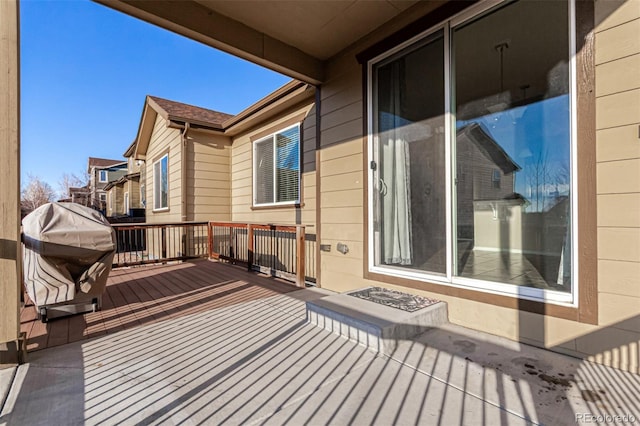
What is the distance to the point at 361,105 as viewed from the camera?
11.1ft

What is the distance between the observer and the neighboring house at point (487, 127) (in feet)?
6.08

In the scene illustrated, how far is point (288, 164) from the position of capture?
5.37 meters

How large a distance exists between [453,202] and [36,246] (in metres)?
3.69

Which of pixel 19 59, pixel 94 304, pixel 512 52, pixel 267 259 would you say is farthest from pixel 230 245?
pixel 512 52

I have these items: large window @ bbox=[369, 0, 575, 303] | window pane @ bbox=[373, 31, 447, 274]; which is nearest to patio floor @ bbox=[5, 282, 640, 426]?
large window @ bbox=[369, 0, 575, 303]

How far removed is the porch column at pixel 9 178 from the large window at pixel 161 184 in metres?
5.55

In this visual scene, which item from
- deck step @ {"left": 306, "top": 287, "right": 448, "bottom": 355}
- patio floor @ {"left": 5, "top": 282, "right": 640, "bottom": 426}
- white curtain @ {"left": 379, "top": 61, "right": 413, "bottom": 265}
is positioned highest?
white curtain @ {"left": 379, "top": 61, "right": 413, "bottom": 265}

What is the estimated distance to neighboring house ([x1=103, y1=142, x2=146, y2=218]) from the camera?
11547 mm

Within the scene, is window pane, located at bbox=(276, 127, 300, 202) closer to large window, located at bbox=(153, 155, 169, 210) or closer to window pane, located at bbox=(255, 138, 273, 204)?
window pane, located at bbox=(255, 138, 273, 204)

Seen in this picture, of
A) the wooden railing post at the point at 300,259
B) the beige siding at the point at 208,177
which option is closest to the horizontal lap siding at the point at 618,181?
the wooden railing post at the point at 300,259

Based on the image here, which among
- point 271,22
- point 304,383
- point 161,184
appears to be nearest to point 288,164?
point 271,22

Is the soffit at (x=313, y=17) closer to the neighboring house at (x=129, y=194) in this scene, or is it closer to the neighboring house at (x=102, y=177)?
the neighboring house at (x=129, y=194)

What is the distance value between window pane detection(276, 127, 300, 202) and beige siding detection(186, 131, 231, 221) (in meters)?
2.00

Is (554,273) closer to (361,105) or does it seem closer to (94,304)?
(361,105)
